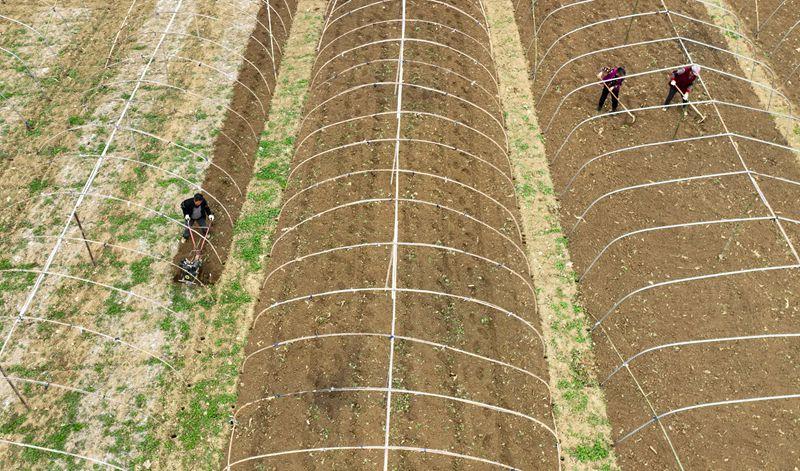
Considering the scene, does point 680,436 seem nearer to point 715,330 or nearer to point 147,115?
point 715,330

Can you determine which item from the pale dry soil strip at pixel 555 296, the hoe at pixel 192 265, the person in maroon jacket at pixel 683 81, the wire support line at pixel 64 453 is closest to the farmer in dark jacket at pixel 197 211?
the hoe at pixel 192 265

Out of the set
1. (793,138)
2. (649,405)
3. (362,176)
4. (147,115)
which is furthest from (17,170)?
(793,138)

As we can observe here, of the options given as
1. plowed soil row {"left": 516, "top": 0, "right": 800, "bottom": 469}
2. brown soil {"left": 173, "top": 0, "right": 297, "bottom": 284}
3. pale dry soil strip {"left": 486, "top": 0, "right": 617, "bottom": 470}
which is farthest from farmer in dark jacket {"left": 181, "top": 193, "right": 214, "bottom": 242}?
plowed soil row {"left": 516, "top": 0, "right": 800, "bottom": 469}

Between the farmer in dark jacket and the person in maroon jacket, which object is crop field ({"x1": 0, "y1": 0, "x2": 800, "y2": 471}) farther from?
the farmer in dark jacket

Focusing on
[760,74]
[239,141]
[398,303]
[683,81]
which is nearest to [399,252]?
[398,303]

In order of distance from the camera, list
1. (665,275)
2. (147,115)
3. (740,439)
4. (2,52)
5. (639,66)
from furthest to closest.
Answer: (2,52) → (639,66) → (147,115) → (665,275) → (740,439)

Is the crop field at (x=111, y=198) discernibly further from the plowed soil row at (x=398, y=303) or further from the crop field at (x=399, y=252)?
the plowed soil row at (x=398, y=303)

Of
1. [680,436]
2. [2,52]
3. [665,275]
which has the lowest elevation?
[680,436]
